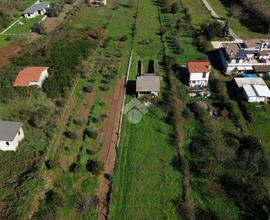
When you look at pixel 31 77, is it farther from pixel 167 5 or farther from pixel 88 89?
pixel 167 5

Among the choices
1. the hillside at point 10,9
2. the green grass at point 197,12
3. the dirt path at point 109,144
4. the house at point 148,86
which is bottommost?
the hillside at point 10,9

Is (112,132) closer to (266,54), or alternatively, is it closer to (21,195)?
(21,195)

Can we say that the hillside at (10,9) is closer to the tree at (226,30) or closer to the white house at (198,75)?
the white house at (198,75)

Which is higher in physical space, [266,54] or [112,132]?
[266,54]

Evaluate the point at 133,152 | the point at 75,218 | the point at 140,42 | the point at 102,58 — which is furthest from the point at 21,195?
the point at 140,42

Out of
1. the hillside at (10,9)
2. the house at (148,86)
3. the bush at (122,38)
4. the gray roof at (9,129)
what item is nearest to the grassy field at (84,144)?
the bush at (122,38)

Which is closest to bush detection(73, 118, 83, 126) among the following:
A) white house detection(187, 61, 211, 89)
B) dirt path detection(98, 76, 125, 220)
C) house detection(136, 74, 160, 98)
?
dirt path detection(98, 76, 125, 220)

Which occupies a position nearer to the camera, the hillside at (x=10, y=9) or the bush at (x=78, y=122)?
the bush at (x=78, y=122)
